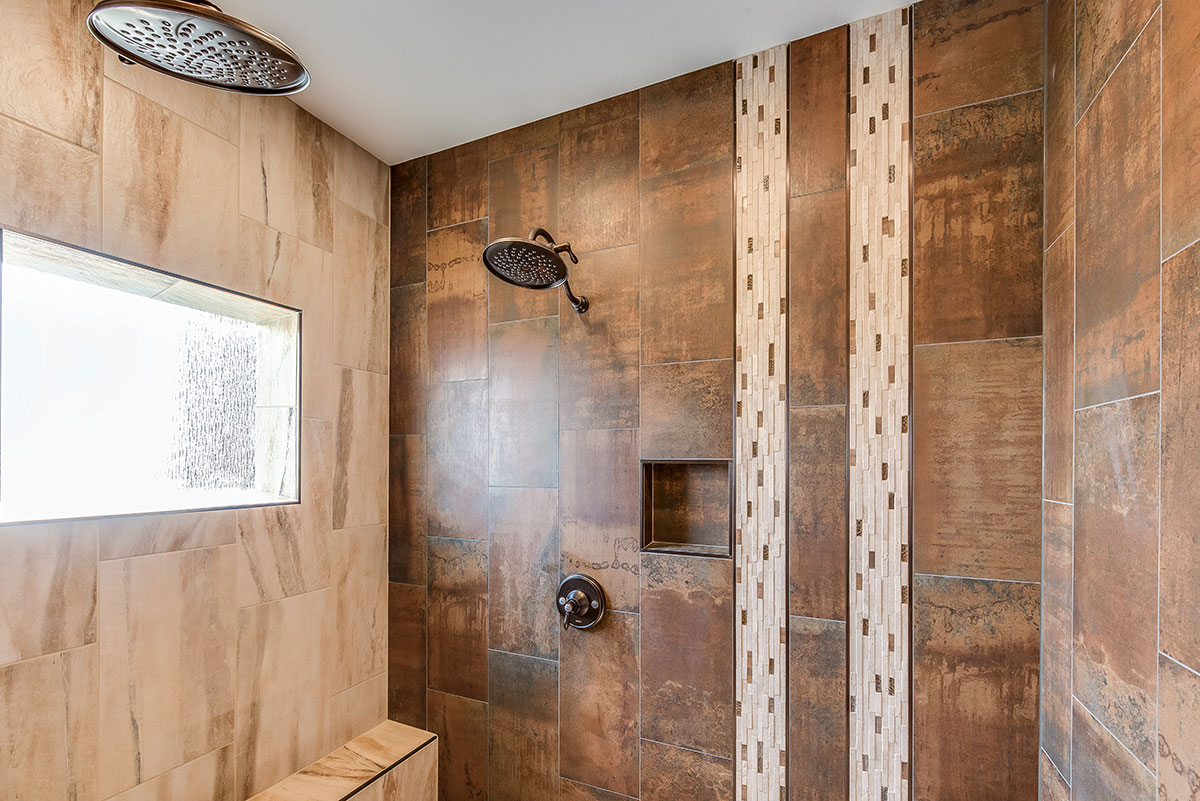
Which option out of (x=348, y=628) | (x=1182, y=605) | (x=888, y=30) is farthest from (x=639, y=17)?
(x=348, y=628)

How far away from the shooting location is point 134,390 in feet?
4.45

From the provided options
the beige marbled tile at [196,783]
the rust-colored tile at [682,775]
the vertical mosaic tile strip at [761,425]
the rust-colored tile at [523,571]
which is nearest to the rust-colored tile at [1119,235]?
the vertical mosaic tile strip at [761,425]

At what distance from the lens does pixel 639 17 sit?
4.50 feet

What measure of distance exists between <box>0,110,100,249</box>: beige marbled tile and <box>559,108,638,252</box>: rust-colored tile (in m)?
1.09

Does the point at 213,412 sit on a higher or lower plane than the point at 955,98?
lower

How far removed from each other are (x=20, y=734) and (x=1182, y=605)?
1.85 metres

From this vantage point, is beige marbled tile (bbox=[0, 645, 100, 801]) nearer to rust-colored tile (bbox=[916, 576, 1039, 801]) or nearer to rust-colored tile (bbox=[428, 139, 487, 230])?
rust-colored tile (bbox=[428, 139, 487, 230])

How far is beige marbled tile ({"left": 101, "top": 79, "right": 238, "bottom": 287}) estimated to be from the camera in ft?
4.08

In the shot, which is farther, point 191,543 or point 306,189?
point 306,189

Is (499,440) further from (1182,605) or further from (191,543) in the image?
(1182,605)

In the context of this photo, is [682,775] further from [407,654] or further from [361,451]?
[361,451]

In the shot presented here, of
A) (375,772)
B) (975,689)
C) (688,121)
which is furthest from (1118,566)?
(375,772)

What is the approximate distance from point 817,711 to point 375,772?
1202 mm

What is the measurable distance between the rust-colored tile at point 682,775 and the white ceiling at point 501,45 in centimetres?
179
